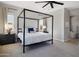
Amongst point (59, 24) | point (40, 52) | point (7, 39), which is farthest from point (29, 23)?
point (40, 52)

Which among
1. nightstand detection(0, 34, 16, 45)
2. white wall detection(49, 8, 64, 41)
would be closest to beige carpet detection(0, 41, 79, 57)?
nightstand detection(0, 34, 16, 45)

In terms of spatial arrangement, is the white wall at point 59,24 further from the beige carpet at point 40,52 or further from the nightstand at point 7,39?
the nightstand at point 7,39

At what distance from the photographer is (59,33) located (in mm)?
6094

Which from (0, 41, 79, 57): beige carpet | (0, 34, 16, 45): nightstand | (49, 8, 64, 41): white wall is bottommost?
(0, 41, 79, 57): beige carpet

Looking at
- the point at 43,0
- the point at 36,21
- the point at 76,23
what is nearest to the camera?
the point at 43,0

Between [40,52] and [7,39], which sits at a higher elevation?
[7,39]

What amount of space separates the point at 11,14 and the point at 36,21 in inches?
80.7

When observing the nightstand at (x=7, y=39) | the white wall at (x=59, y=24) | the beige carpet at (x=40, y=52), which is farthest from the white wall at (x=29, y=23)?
the beige carpet at (x=40, y=52)

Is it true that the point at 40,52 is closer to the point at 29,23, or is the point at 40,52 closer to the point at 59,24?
the point at 29,23

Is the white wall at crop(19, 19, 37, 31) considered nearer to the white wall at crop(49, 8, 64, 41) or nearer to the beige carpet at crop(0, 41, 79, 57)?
the white wall at crop(49, 8, 64, 41)

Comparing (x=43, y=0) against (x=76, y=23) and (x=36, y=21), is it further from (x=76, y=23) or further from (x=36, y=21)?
(x=76, y=23)

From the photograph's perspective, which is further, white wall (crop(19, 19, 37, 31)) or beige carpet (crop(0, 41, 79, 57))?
white wall (crop(19, 19, 37, 31))

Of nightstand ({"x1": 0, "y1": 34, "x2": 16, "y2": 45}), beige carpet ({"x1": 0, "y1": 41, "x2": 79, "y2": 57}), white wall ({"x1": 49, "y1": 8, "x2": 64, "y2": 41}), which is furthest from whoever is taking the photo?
white wall ({"x1": 49, "y1": 8, "x2": 64, "y2": 41})

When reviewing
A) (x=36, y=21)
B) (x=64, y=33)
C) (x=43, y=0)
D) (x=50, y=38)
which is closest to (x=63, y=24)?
(x=64, y=33)
